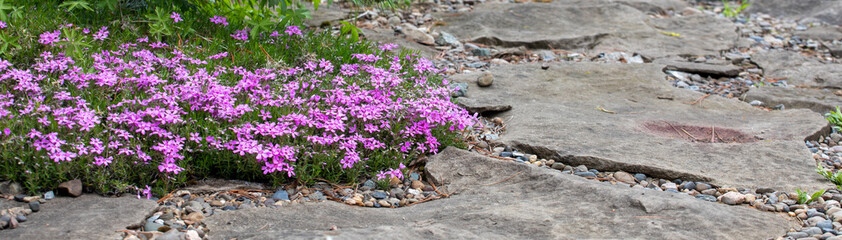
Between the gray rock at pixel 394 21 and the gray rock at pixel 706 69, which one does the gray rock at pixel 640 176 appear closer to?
the gray rock at pixel 706 69

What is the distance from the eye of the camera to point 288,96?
3.82m

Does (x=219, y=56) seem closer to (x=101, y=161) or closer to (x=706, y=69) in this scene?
(x=101, y=161)

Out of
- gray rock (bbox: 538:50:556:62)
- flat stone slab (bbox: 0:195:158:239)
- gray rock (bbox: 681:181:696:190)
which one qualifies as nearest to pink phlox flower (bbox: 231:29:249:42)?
flat stone slab (bbox: 0:195:158:239)

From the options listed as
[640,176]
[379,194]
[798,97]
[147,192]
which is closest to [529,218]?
[379,194]

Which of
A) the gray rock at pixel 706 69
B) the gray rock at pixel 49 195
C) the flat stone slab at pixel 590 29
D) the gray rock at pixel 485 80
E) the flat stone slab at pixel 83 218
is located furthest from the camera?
the flat stone slab at pixel 590 29

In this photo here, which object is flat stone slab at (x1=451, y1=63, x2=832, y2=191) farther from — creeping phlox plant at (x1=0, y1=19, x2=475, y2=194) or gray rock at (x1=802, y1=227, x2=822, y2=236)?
creeping phlox plant at (x1=0, y1=19, x2=475, y2=194)

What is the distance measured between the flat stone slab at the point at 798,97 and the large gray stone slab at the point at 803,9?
13.9ft

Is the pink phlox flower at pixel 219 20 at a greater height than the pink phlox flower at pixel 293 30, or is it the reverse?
the pink phlox flower at pixel 219 20

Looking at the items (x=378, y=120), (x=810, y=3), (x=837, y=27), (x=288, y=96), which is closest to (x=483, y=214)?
(x=378, y=120)

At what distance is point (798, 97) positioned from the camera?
5824 millimetres

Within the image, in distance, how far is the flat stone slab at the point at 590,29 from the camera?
7.35 metres

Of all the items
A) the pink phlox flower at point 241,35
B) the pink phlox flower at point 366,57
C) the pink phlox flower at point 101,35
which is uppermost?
the pink phlox flower at point 101,35

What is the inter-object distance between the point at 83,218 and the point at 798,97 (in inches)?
211

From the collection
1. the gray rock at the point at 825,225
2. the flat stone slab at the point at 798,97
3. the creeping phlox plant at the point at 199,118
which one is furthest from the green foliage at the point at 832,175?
the creeping phlox plant at the point at 199,118
